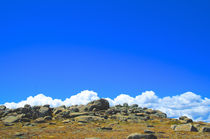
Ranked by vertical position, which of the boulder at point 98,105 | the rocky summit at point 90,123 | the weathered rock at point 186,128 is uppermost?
the boulder at point 98,105

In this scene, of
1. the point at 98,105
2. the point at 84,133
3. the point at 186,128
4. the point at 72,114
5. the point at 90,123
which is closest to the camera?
the point at 84,133

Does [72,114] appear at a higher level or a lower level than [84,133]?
higher

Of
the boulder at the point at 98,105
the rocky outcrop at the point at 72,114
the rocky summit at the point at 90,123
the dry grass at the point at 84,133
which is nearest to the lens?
the dry grass at the point at 84,133

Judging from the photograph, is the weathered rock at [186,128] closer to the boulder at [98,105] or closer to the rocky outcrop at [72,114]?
the rocky outcrop at [72,114]

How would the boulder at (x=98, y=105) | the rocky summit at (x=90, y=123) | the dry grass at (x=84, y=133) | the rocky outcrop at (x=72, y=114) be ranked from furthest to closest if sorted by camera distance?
the boulder at (x=98, y=105) < the rocky outcrop at (x=72, y=114) < the rocky summit at (x=90, y=123) < the dry grass at (x=84, y=133)

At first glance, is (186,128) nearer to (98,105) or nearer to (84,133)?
(84,133)

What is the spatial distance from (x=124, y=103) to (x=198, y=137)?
57923 millimetres

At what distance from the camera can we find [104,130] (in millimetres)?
34062

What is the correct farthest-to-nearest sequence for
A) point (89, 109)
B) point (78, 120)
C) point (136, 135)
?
point (89, 109)
point (78, 120)
point (136, 135)

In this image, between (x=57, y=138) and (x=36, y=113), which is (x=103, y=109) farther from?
(x=57, y=138)

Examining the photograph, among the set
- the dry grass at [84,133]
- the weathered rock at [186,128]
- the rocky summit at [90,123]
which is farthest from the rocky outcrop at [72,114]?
the weathered rock at [186,128]

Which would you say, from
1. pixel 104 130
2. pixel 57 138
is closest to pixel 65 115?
pixel 104 130

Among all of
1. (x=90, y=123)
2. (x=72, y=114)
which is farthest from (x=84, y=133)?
(x=72, y=114)

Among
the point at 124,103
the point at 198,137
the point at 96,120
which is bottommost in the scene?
the point at 198,137
